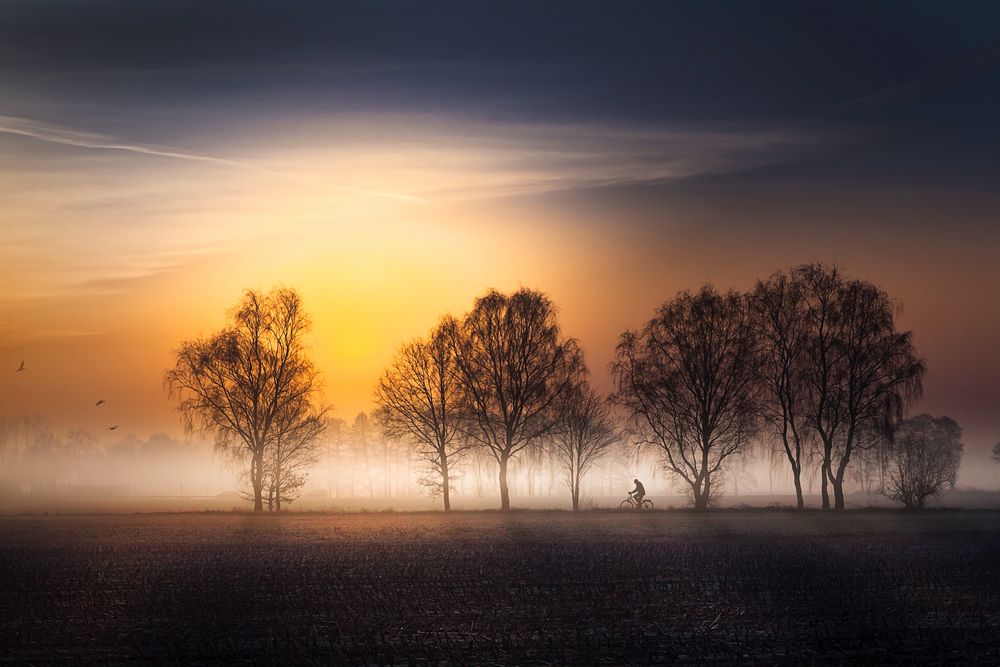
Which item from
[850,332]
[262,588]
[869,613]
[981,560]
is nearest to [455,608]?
[262,588]

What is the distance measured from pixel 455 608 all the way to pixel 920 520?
41.7m

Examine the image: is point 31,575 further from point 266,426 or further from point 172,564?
point 266,426

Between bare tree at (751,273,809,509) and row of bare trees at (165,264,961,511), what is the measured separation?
0.29 feet

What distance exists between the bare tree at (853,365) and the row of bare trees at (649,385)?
0.09 meters

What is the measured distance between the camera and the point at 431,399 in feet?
223

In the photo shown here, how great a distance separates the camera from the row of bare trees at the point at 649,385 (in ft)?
203

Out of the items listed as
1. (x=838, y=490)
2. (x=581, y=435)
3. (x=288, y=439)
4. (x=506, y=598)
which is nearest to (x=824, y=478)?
(x=838, y=490)

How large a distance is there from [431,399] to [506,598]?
1763 inches

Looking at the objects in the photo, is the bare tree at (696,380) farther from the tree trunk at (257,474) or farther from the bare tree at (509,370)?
the tree trunk at (257,474)

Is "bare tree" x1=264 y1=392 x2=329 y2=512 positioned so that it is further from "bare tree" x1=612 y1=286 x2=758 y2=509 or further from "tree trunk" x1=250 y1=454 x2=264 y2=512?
"bare tree" x1=612 y1=286 x2=758 y2=509

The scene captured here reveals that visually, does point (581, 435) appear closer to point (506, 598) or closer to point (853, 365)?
point (853, 365)

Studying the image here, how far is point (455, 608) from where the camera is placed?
22.0 m

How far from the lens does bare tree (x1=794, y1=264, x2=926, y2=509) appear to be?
60531mm

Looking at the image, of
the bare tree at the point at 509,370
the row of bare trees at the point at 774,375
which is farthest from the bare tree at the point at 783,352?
the bare tree at the point at 509,370
